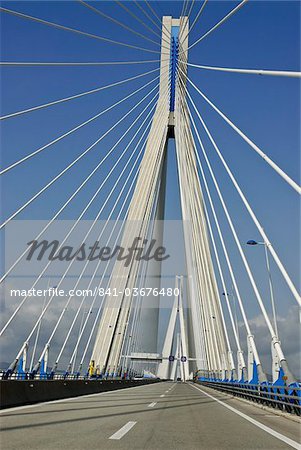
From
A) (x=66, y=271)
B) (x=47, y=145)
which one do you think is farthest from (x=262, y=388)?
(x=47, y=145)

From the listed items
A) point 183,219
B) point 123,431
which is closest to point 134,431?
point 123,431

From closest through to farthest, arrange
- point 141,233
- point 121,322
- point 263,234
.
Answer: point 263,234
point 121,322
point 141,233

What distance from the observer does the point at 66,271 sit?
20.7m

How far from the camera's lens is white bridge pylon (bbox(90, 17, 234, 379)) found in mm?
29875

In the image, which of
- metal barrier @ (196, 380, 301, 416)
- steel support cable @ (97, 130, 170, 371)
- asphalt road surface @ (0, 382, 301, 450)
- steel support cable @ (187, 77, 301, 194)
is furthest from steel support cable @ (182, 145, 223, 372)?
asphalt road surface @ (0, 382, 301, 450)

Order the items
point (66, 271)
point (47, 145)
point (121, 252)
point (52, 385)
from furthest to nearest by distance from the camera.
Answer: point (121, 252), point (66, 271), point (47, 145), point (52, 385)

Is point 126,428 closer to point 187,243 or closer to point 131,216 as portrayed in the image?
point 131,216

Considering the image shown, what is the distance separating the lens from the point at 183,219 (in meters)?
34.1

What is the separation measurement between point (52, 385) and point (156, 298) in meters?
31.2

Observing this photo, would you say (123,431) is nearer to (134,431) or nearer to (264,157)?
(134,431)

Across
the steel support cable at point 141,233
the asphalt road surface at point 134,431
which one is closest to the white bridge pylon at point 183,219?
the steel support cable at point 141,233

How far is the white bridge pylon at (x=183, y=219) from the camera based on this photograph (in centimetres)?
2988

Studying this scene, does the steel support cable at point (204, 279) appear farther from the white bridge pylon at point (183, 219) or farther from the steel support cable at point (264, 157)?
the steel support cable at point (264, 157)

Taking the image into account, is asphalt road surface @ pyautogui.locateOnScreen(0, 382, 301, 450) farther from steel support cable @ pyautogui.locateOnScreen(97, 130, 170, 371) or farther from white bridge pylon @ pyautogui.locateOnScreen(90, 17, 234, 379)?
steel support cable @ pyautogui.locateOnScreen(97, 130, 170, 371)
